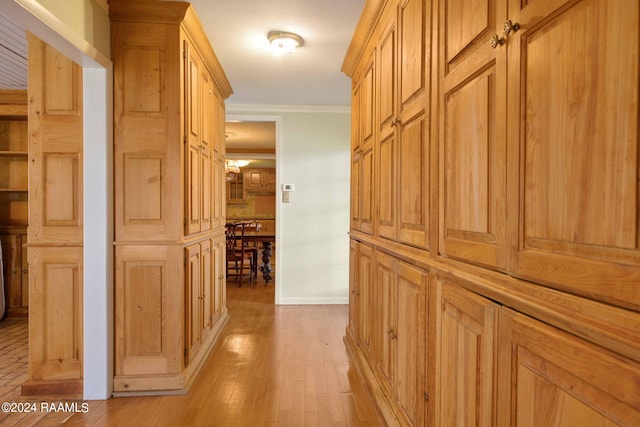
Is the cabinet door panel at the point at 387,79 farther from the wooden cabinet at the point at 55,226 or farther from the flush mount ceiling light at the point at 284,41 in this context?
the wooden cabinet at the point at 55,226

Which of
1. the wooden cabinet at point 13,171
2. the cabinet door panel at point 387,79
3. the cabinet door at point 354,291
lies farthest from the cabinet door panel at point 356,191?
the wooden cabinet at point 13,171

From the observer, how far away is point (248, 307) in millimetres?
4566

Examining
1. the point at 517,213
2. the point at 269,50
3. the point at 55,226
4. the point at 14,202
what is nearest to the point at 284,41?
the point at 269,50

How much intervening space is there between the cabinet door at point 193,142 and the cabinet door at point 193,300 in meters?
0.19

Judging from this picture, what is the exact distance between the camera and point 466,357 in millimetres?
1154

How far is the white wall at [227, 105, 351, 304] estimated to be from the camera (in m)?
4.74

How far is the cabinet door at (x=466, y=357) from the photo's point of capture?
3.35 ft

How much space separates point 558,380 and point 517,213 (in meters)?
0.37

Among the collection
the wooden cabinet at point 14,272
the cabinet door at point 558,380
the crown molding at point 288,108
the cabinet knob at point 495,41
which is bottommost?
the wooden cabinet at point 14,272

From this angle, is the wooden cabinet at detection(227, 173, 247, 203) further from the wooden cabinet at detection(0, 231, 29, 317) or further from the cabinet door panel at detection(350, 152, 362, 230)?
the cabinet door panel at detection(350, 152, 362, 230)

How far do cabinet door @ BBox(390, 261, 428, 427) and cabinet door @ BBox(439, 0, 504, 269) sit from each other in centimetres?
31

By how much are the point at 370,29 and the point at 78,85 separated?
1899mm

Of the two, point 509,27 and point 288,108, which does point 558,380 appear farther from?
point 288,108

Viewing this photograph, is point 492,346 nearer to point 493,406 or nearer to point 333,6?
point 493,406
